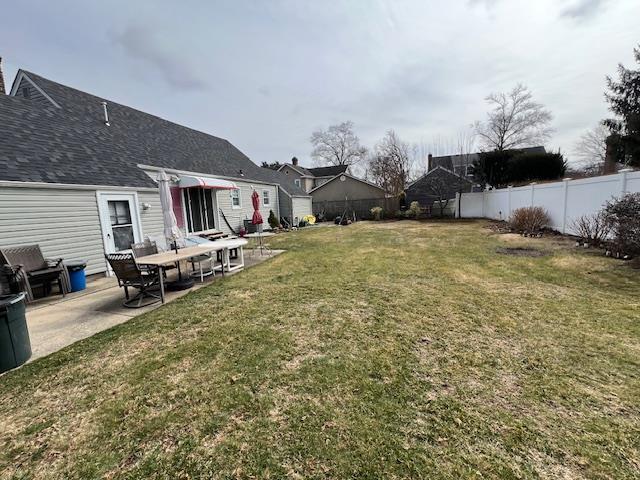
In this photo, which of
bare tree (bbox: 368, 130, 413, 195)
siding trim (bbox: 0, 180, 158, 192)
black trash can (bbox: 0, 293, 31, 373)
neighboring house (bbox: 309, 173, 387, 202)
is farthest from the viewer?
neighboring house (bbox: 309, 173, 387, 202)

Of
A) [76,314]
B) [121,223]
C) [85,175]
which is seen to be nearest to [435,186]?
[121,223]

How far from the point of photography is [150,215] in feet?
30.2

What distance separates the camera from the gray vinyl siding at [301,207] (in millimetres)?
22320

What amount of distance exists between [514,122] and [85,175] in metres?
38.7

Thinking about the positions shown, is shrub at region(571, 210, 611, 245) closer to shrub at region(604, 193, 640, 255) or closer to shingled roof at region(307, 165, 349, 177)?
shrub at region(604, 193, 640, 255)

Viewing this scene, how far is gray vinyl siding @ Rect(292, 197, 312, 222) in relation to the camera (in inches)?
879

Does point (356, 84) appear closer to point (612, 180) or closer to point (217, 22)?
point (217, 22)

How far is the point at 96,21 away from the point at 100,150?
378 cm

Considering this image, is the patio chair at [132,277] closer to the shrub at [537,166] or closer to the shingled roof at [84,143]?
the shingled roof at [84,143]

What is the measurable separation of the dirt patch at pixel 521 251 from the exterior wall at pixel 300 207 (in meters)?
15.0

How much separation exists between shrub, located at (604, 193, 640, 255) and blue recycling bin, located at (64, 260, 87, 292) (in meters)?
12.8

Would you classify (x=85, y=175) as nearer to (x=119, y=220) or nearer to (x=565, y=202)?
(x=119, y=220)

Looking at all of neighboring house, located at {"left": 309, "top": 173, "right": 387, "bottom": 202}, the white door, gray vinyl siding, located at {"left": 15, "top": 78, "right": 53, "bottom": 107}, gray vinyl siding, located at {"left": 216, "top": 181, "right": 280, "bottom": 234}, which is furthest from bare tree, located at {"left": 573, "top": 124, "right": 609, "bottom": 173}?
gray vinyl siding, located at {"left": 15, "top": 78, "right": 53, "bottom": 107}

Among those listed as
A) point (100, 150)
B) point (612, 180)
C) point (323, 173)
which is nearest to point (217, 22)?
point (100, 150)
